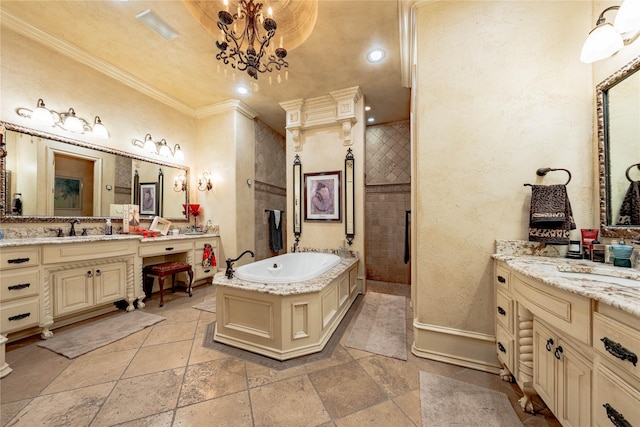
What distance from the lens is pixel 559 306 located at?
956 mm

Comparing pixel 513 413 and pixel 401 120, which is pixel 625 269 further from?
pixel 401 120

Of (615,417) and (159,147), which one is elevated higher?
(159,147)

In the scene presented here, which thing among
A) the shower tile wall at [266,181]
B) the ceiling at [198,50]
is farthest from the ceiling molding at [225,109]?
the shower tile wall at [266,181]

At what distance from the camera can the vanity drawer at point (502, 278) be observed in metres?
1.40

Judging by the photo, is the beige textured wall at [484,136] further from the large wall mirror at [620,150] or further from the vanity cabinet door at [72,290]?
the vanity cabinet door at [72,290]

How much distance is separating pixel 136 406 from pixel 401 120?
4.77 m

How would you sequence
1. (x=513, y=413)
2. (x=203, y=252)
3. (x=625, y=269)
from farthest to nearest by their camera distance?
1. (x=203, y=252)
2. (x=513, y=413)
3. (x=625, y=269)

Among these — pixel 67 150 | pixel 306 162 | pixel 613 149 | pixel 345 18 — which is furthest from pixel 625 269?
pixel 67 150

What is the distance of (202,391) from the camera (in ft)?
4.61

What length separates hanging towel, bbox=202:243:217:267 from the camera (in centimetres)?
346

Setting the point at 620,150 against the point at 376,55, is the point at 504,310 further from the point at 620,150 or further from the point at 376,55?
the point at 376,55

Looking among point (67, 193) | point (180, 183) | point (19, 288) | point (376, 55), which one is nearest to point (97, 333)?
point (19, 288)

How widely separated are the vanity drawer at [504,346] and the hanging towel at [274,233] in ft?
11.4

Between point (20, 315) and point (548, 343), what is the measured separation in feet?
12.3
